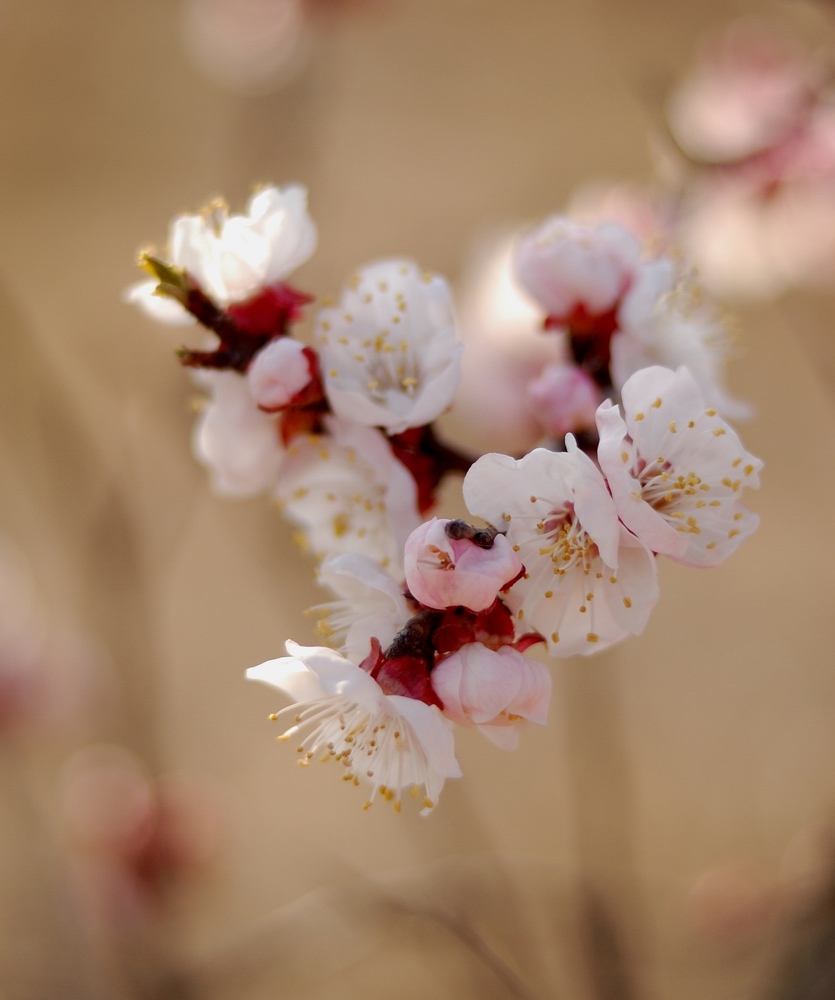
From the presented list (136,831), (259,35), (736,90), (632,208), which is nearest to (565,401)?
(632,208)

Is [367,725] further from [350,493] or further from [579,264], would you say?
[579,264]

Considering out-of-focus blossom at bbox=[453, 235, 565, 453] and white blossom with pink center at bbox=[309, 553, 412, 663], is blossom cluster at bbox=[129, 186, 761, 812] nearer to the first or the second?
white blossom with pink center at bbox=[309, 553, 412, 663]

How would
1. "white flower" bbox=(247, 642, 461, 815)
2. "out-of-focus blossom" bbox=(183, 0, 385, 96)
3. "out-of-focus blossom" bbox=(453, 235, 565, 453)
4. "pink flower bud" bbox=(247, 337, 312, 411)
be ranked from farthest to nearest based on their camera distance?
"out-of-focus blossom" bbox=(183, 0, 385, 96) → "out-of-focus blossom" bbox=(453, 235, 565, 453) → "pink flower bud" bbox=(247, 337, 312, 411) → "white flower" bbox=(247, 642, 461, 815)

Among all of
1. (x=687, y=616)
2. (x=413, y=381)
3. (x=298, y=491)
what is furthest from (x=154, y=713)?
(x=687, y=616)

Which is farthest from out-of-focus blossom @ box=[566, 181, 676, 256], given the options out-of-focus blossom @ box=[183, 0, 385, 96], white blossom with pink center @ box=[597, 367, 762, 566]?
out-of-focus blossom @ box=[183, 0, 385, 96]

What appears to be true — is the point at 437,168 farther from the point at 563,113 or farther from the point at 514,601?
the point at 514,601

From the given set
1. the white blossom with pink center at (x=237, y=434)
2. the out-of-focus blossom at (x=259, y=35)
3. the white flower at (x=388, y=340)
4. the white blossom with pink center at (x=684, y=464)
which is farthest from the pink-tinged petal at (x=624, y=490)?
the out-of-focus blossom at (x=259, y=35)

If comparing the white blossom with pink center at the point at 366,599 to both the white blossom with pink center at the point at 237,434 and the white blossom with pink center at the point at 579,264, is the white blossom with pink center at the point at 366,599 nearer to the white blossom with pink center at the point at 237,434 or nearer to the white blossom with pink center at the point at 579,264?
the white blossom with pink center at the point at 237,434

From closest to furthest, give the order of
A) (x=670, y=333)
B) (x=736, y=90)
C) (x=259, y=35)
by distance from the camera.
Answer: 1. (x=670, y=333)
2. (x=736, y=90)
3. (x=259, y=35)
